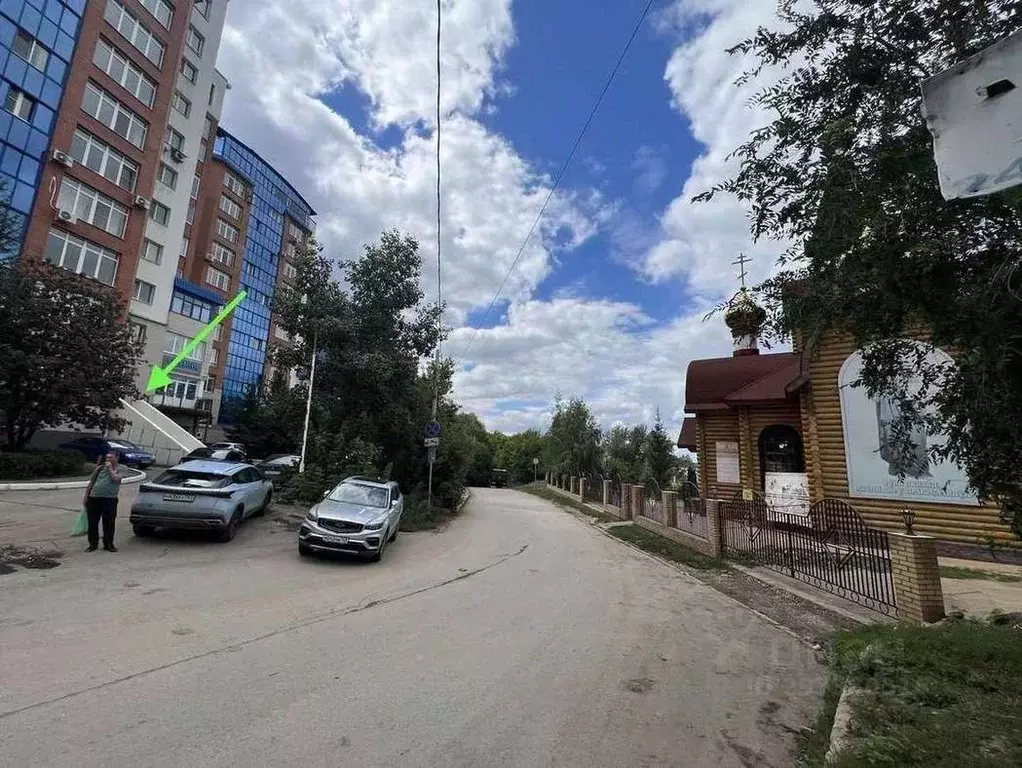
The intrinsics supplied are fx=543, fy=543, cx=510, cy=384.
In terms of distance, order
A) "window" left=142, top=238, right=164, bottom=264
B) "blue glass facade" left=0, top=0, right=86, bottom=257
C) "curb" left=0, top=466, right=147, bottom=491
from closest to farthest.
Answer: "curb" left=0, top=466, right=147, bottom=491 < "blue glass facade" left=0, top=0, right=86, bottom=257 < "window" left=142, top=238, right=164, bottom=264

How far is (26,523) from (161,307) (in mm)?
29568

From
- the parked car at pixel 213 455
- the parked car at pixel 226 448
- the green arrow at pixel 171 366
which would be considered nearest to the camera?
the green arrow at pixel 171 366

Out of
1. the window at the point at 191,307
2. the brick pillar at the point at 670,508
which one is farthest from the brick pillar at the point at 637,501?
the window at the point at 191,307

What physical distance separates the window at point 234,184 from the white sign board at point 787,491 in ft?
195

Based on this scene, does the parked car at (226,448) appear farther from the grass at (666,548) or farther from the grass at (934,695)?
the grass at (934,695)

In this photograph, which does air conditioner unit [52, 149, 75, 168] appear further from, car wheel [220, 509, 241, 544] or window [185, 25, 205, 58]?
car wheel [220, 509, 241, 544]

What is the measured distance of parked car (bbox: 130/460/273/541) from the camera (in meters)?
10.0

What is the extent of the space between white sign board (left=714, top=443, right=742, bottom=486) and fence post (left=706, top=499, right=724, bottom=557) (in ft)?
21.2

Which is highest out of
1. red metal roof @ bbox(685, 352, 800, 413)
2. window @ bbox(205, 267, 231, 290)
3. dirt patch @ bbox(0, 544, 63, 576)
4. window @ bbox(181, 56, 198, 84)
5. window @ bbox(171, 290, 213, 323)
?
window @ bbox(181, 56, 198, 84)

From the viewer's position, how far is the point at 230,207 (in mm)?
57281

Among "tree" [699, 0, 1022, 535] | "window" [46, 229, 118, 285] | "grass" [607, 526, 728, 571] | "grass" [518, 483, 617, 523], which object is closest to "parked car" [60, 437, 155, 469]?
"window" [46, 229, 118, 285]

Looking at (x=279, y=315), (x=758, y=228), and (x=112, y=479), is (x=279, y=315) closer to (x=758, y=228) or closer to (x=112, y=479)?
(x=112, y=479)

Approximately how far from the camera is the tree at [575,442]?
1617 inches

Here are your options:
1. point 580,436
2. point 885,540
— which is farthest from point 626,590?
point 580,436
